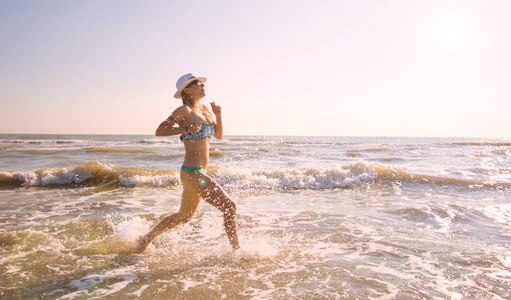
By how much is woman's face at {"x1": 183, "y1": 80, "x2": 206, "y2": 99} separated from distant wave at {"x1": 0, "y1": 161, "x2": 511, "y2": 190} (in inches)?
310

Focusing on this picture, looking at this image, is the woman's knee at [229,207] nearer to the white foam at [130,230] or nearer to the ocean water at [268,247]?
the ocean water at [268,247]

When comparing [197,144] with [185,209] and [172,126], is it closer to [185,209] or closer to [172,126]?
[172,126]

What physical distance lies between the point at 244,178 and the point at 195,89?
8.92 m

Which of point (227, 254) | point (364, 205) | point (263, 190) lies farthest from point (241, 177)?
point (227, 254)

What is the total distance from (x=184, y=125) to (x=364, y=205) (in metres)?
5.96

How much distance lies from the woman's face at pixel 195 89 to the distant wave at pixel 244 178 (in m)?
7.87

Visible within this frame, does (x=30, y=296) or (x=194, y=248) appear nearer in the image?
(x=30, y=296)

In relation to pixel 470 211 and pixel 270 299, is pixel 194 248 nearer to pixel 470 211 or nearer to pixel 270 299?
pixel 270 299

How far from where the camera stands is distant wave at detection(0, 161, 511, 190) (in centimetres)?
1202

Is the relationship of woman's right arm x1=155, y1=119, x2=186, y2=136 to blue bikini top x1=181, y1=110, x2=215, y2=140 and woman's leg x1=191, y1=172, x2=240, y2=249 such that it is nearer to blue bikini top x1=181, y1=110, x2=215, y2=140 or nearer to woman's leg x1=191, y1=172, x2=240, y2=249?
blue bikini top x1=181, y1=110, x2=215, y2=140

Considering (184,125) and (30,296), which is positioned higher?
(184,125)

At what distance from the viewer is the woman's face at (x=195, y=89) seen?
13.8ft

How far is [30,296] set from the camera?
11.5ft

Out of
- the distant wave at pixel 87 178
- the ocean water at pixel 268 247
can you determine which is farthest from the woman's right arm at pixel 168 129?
the distant wave at pixel 87 178
